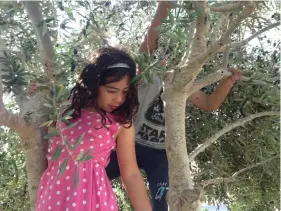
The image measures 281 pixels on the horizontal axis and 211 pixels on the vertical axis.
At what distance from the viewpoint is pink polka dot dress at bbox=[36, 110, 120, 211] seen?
6.43 ft

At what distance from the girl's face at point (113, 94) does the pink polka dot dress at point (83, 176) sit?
0.19 ft

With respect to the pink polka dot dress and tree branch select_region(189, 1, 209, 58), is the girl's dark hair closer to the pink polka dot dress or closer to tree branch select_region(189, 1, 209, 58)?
the pink polka dot dress

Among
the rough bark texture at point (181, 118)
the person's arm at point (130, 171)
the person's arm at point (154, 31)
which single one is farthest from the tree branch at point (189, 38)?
the person's arm at point (130, 171)

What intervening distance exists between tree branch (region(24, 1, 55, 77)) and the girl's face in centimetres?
29

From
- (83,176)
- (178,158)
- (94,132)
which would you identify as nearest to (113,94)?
(94,132)

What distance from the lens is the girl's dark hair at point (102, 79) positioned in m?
2.02

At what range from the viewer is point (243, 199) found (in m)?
3.47

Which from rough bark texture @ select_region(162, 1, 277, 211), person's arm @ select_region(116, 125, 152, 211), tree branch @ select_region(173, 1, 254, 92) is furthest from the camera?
person's arm @ select_region(116, 125, 152, 211)

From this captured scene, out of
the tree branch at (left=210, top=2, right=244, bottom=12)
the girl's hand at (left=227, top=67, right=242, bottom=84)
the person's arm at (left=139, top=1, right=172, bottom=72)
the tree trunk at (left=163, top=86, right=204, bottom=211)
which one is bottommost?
the tree trunk at (left=163, top=86, right=204, bottom=211)

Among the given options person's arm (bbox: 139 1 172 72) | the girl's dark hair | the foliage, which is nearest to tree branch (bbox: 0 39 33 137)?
the foliage

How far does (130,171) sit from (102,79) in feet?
1.52

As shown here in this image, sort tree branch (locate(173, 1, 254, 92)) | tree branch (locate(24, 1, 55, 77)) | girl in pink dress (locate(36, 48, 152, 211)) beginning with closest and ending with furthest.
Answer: tree branch (locate(24, 1, 55, 77)) < tree branch (locate(173, 1, 254, 92)) < girl in pink dress (locate(36, 48, 152, 211))

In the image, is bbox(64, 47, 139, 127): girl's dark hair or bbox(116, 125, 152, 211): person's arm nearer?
bbox(64, 47, 139, 127): girl's dark hair

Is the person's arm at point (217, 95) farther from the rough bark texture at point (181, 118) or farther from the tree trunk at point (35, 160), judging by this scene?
the tree trunk at point (35, 160)
